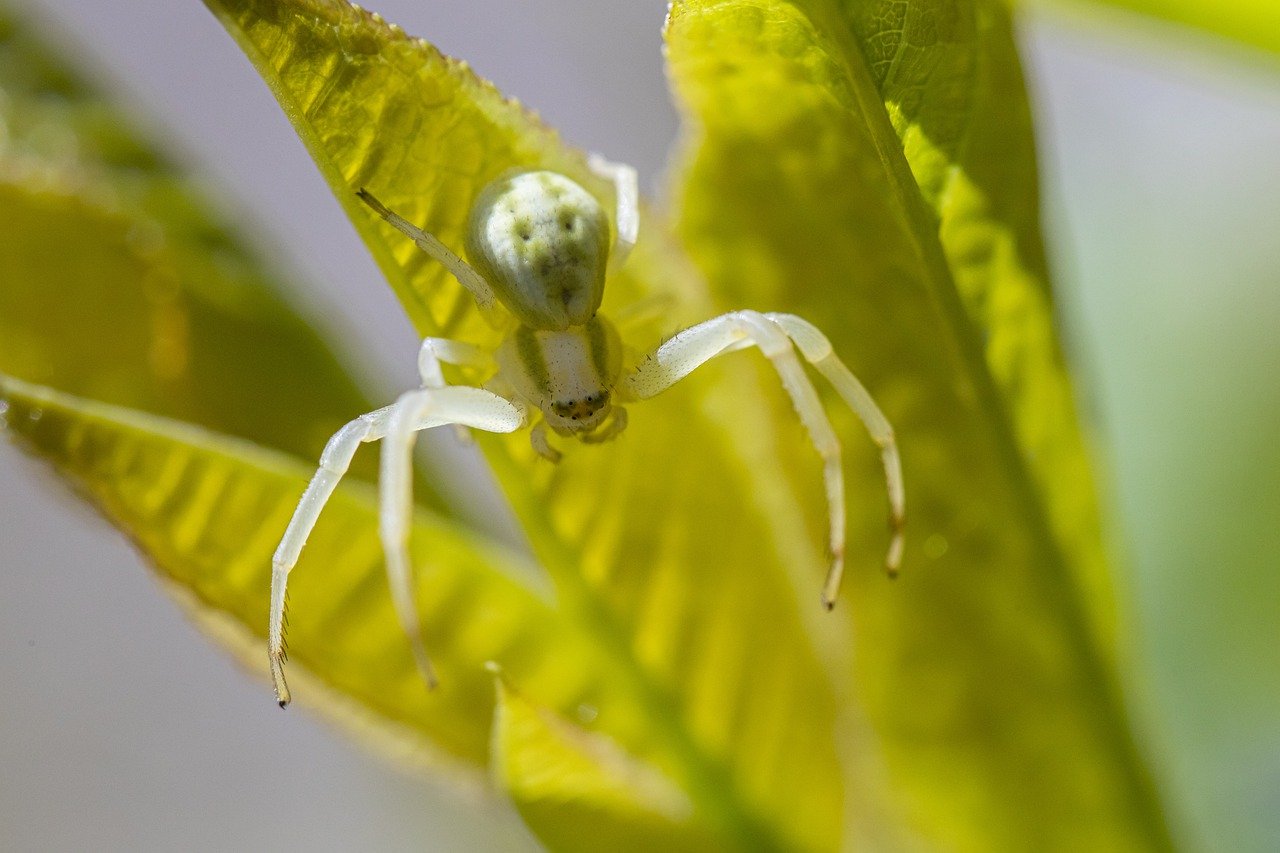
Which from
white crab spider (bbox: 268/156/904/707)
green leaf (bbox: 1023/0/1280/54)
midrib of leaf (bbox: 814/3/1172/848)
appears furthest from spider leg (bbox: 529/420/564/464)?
green leaf (bbox: 1023/0/1280/54)

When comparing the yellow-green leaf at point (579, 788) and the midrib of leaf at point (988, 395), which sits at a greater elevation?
the midrib of leaf at point (988, 395)

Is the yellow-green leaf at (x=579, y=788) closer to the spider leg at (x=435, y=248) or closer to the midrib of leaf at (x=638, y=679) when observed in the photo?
the midrib of leaf at (x=638, y=679)

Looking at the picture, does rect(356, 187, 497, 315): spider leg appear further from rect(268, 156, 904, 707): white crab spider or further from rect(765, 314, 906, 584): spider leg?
rect(765, 314, 906, 584): spider leg

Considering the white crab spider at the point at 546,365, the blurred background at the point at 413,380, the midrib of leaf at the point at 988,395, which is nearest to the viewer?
the midrib of leaf at the point at 988,395

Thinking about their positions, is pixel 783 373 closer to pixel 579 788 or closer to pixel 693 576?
pixel 693 576

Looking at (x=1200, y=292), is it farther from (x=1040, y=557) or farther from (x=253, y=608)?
(x=253, y=608)

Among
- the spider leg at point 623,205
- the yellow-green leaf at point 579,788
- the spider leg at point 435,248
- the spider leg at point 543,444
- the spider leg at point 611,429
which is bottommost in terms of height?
the yellow-green leaf at point 579,788

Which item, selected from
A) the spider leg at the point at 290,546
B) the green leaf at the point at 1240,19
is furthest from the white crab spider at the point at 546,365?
the green leaf at the point at 1240,19

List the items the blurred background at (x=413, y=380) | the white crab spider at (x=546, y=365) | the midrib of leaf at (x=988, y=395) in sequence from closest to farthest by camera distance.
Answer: the midrib of leaf at (x=988, y=395) → the white crab spider at (x=546, y=365) → the blurred background at (x=413, y=380)
